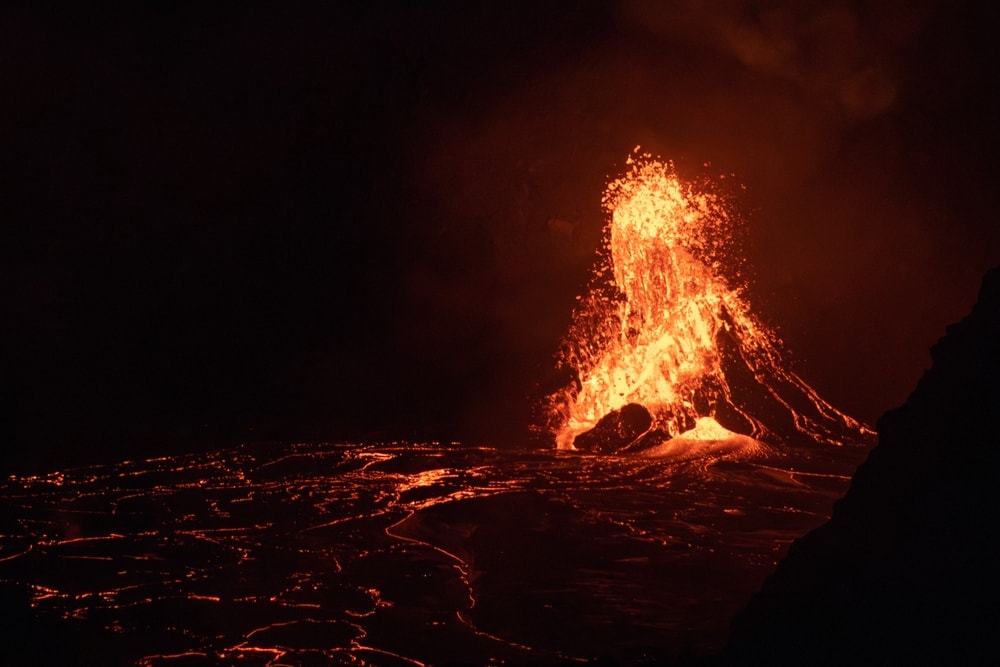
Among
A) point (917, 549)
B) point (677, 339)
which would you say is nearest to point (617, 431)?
point (677, 339)

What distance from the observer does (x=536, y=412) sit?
26.7 m

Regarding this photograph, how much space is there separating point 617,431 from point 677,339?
3.94 meters

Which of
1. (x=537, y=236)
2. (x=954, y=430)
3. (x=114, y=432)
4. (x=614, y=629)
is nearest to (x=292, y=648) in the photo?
(x=614, y=629)

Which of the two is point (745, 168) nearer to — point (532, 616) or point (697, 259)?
point (697, 259)

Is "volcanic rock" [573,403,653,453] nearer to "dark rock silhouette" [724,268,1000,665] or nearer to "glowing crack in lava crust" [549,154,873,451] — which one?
"glowing crack in lava crust" [549,154,873,451]

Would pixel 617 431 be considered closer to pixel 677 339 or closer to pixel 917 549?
pixel 677 339

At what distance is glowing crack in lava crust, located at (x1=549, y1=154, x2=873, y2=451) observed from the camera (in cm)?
2580

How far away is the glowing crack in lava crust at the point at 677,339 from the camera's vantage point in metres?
25.8

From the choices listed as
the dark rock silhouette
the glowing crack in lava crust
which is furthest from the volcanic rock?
the dark rock silhouette

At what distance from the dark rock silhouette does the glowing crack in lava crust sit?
1899 centimetres

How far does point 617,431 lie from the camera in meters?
25.1

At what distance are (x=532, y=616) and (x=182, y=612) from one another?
3626 millimetres

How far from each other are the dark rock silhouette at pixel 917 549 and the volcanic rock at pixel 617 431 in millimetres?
18711

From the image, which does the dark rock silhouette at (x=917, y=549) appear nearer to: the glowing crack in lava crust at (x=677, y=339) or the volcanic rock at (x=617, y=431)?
the volcanic rock at (x=617, y=431)
